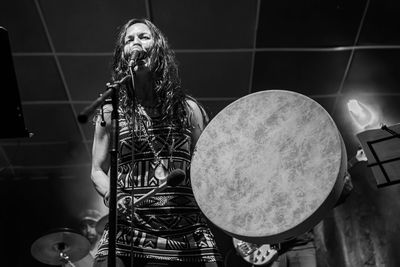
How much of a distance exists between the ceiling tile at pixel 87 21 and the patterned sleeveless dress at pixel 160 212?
254cm

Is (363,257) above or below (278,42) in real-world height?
below

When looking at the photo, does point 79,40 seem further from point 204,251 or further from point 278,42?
point 204,251

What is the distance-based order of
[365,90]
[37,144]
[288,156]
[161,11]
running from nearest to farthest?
1. [288,156]
2. [161,11]
3. [365,90]
4. [37,144]

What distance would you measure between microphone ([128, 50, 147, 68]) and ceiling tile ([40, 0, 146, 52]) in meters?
2.34

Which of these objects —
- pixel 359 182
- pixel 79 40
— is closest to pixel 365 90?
pixel 359 182

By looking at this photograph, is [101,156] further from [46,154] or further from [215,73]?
[46,154]

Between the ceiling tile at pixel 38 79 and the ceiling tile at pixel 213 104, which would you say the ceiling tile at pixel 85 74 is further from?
the ceiling tile at pixel 213 104

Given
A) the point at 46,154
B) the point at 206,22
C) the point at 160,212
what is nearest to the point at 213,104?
the point at 206,22

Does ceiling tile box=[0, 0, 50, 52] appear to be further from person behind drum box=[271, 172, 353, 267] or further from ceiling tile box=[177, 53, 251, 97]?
person behind drum box=[271, 172, 353, 267]

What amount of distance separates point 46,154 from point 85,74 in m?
1.47

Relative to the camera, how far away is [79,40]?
14.8ft

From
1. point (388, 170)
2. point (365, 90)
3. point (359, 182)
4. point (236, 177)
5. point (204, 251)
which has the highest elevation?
point (365, 90)

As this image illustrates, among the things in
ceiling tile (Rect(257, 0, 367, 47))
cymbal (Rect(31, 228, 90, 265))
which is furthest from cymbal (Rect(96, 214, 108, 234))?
ceiling tile (Rect(257, 0, 367, 47))

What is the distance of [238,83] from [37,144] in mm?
2269
